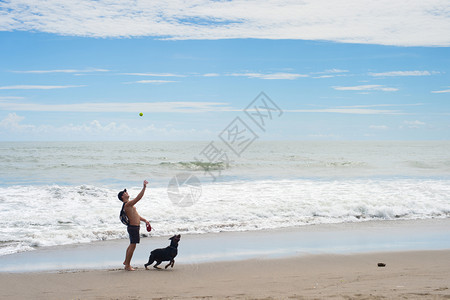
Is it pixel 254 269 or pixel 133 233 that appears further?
pixel 133 233

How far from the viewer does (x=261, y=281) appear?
6.34m

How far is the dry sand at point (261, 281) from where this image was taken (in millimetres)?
5535

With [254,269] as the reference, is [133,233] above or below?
above

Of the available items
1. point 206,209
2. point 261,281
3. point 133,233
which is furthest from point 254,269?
point 206,209

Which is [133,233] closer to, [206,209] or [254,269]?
[254,269]

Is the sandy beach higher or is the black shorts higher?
Result: the black shorts

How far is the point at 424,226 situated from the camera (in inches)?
445

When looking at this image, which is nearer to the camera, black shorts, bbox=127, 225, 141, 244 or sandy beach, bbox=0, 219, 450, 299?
sandy beach, bbox=0, 219, 450, 299

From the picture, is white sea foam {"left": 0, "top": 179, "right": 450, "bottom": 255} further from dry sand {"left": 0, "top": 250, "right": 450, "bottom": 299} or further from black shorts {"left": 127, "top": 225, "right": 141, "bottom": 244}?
dry sand {"left": 0, "top": 250, "right": 450, "bottom": 299}

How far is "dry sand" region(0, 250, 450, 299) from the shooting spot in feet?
18.2

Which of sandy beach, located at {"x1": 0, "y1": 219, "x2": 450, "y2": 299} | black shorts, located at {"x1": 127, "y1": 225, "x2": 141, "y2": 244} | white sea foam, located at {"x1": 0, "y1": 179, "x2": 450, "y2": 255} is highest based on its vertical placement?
black shorts, located at {"x1": 127, "y1": 225, "x2": 141, "y2": 244}

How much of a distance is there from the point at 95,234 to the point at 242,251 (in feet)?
11.9

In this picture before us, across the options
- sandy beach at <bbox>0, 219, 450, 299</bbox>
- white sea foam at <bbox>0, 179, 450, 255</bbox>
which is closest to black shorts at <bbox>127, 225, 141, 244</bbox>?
sandy beach at <bbox>0, 219, 450, 299</bbox>

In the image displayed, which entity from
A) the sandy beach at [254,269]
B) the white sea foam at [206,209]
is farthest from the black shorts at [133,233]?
the white sea foam at [206,209]
